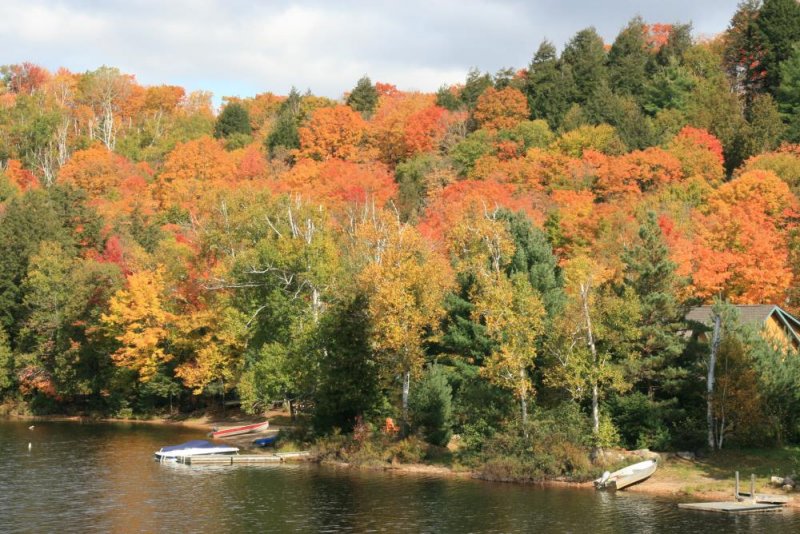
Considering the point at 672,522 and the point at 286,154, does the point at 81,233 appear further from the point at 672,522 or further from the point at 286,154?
the point at 672,522

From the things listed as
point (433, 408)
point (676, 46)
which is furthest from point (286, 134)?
point (433, 408)

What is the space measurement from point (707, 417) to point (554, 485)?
29.1 ft

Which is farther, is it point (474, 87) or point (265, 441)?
point (474, 87)

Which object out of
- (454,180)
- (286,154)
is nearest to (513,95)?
(454,180)

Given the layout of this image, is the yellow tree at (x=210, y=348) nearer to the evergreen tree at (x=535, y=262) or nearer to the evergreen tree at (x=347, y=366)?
the evergreen tree at (x=347, y=366)

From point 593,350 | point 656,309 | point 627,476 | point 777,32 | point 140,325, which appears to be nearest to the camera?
point 627,476

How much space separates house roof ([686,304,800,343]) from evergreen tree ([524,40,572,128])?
60.4 metres

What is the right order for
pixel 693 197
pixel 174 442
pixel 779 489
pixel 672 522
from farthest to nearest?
pixel 693 197 → pixel 174 442 → pixel 779 489 → pixel 672 522

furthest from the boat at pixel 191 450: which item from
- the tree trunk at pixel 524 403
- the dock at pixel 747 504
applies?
the dock at pixel 747 504

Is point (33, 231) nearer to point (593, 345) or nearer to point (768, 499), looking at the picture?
point (593, 345)

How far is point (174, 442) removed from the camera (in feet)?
208

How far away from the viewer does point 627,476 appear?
148ft

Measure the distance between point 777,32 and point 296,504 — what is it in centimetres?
9294

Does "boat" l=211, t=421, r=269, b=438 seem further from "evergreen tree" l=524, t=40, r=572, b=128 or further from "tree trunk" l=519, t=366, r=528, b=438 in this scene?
"evergreen tree" l=524, t=40, r=572, b=128
